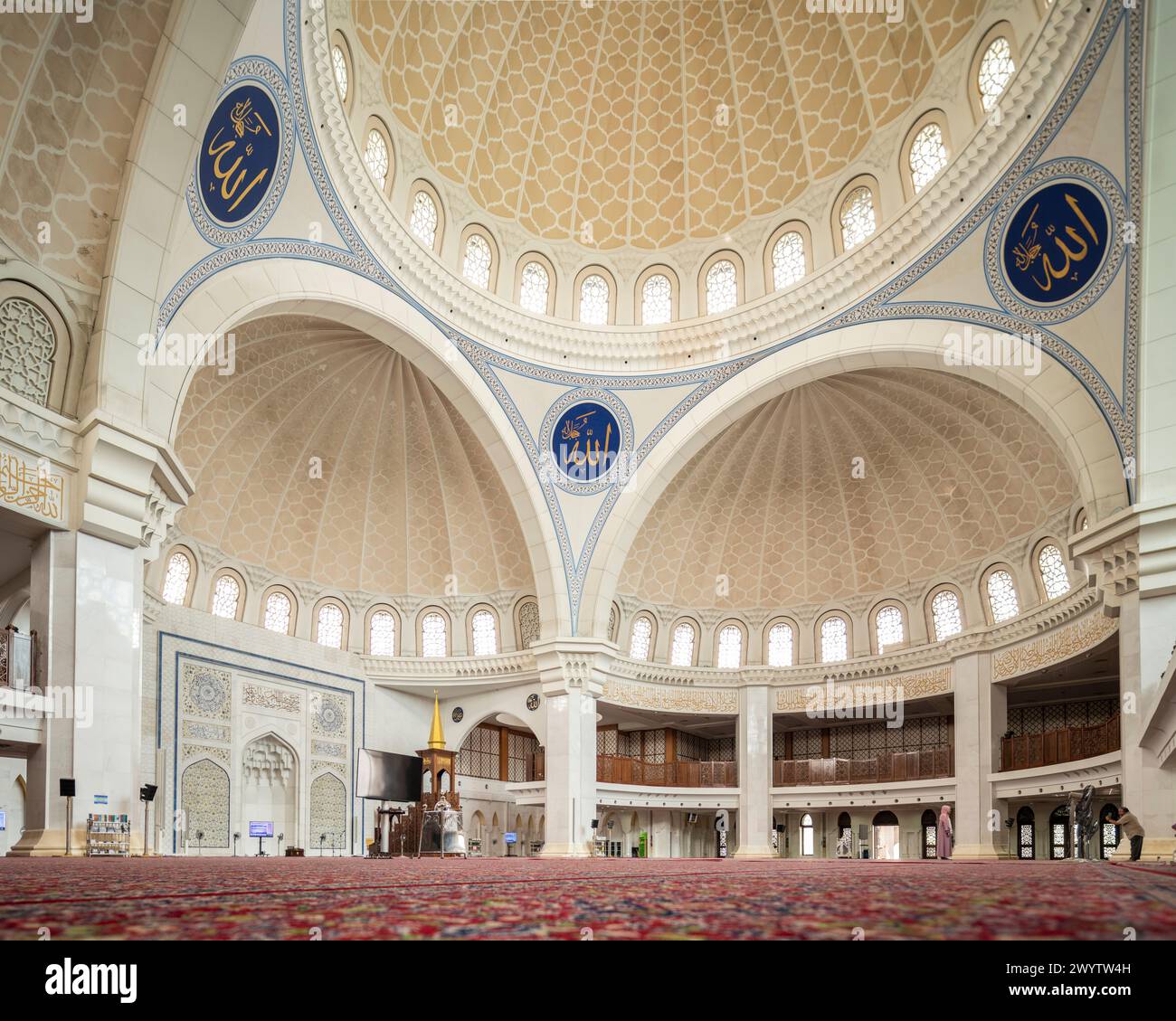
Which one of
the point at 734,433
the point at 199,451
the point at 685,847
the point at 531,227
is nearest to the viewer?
the point at 199,451

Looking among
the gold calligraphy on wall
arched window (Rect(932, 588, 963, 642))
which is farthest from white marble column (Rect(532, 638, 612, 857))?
the gold calligraphy on wall

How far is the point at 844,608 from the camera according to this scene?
20.5m

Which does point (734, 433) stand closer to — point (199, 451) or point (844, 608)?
point (844, 608)

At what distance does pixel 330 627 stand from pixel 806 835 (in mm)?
11751

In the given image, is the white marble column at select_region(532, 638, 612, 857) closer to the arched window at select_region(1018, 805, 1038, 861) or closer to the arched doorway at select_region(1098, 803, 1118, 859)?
the arched window at select_region(1018, 805, 1038, 861)

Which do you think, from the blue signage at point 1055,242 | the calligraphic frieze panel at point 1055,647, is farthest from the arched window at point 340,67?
the calligraphic frieze panel at point 1055,647

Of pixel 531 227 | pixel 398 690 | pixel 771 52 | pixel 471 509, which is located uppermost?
pixel 771 52

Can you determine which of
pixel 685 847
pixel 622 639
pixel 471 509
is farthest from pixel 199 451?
pixel 685 847

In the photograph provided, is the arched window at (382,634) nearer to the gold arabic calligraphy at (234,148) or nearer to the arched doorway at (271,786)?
the arched doorway at (271,786)

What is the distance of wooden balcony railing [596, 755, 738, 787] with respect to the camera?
20.4 metres

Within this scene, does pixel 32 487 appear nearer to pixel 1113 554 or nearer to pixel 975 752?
pixel 1113 554

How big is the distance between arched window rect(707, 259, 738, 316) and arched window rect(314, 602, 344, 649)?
9.24 metres

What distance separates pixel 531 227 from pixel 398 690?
955cm

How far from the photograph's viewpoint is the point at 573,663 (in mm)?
18062
